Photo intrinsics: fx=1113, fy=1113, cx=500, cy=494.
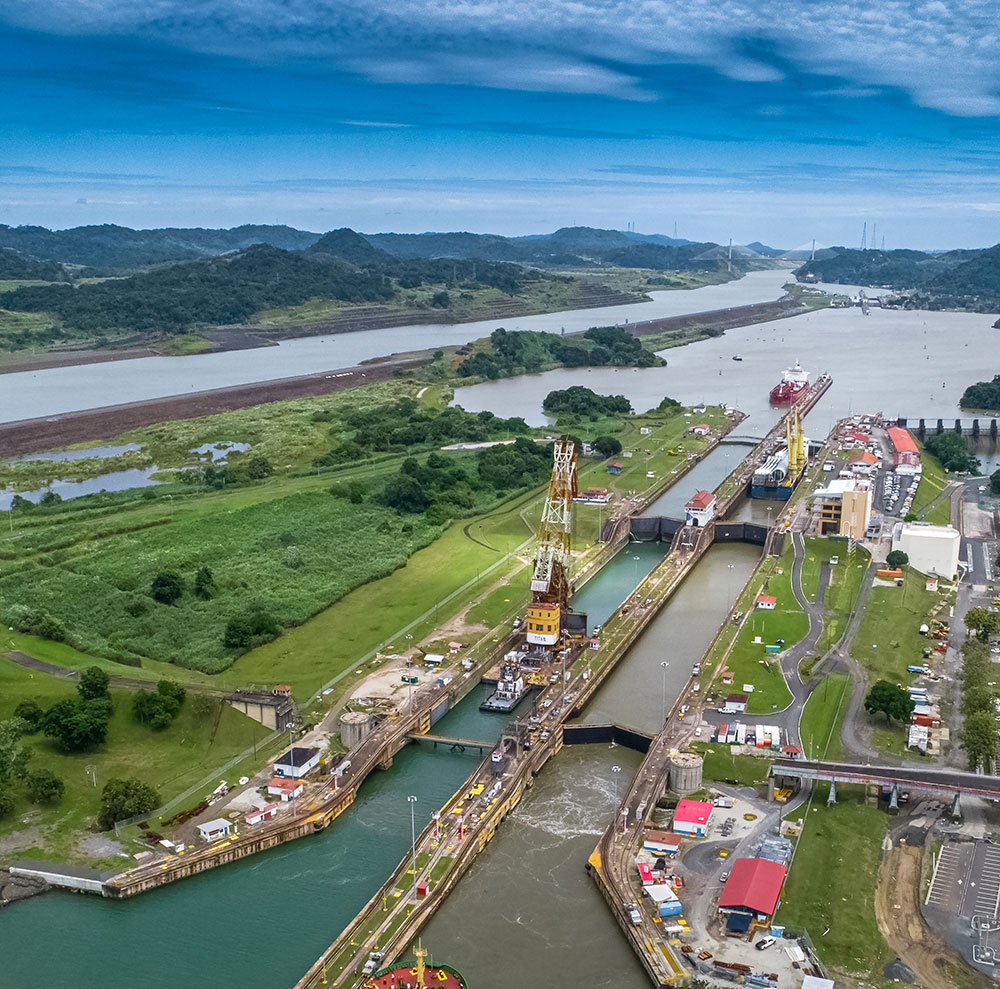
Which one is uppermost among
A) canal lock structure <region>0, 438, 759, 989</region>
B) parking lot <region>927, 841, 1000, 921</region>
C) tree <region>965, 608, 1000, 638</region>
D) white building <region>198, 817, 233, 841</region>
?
tree <region>965, 608, 1000, 638</region>

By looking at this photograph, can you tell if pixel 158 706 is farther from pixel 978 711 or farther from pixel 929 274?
pixel 929 274

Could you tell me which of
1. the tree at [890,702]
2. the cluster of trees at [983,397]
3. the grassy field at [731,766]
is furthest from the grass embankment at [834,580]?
the cluster of trees at [983,397]

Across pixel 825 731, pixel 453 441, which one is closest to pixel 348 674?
pixel 825 731

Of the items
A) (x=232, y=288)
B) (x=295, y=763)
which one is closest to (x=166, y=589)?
(x=295, y=763)

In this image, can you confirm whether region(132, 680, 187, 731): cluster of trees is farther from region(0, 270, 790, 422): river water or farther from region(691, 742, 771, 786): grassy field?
region(0, 270, 790, 422): river water

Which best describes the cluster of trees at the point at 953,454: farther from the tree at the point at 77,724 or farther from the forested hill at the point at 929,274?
the forested hill at the point at 929,274

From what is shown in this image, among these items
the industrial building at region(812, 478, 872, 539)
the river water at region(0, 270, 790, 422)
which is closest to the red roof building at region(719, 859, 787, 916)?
the industrial building at region(812, 478, 872, 539)

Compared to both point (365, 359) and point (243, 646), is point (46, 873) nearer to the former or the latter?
point (243, 646)
